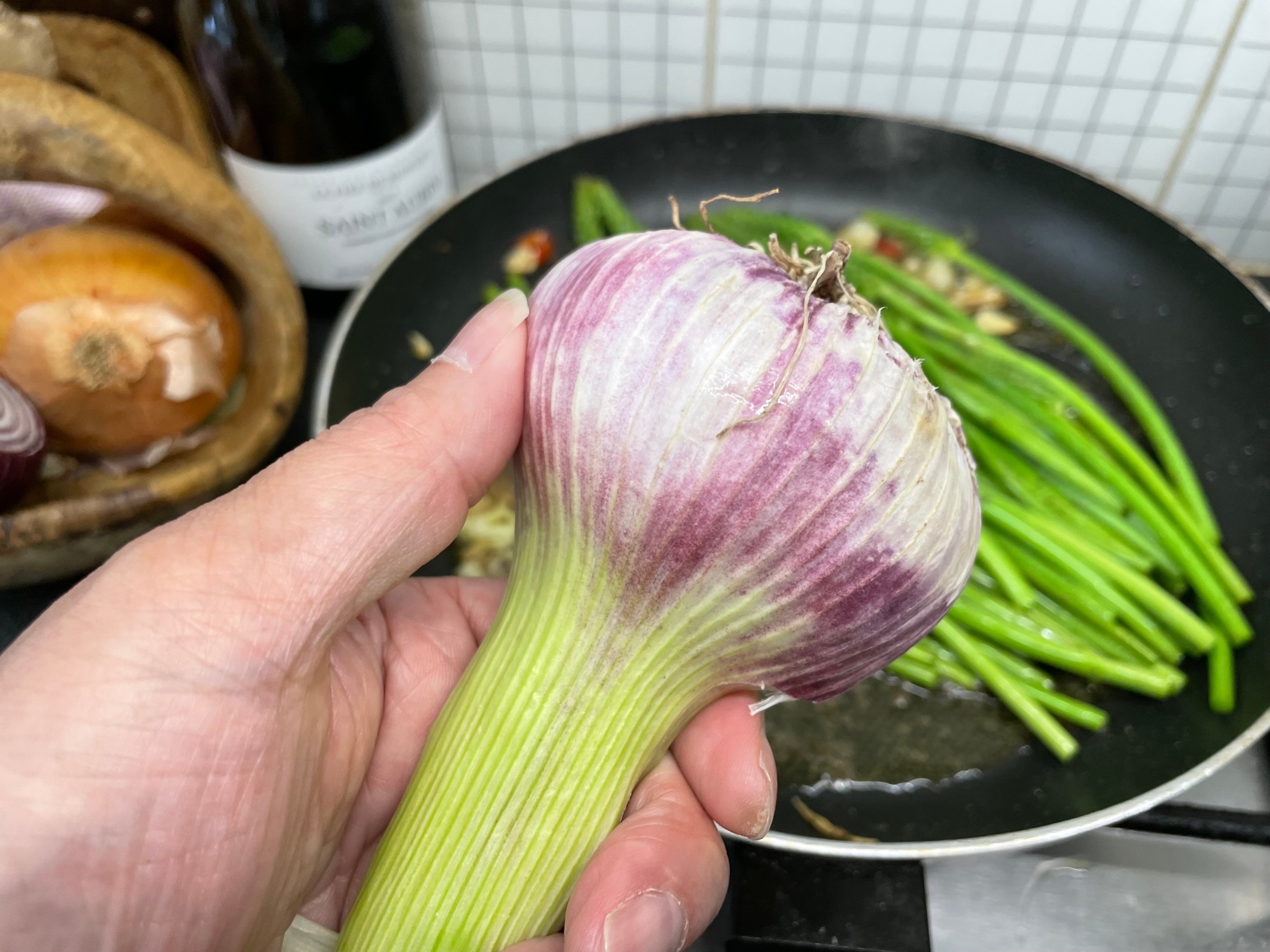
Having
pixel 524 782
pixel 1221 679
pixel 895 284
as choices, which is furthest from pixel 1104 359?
pixel 524 782

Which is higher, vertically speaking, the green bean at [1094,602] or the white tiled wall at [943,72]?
the white tiled wall at [943,72]

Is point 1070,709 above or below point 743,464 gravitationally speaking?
below

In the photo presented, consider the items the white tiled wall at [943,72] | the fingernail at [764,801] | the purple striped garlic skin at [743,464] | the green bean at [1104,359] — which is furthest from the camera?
the white tiled wall at [943,72]

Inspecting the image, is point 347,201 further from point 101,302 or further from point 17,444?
point 17,444

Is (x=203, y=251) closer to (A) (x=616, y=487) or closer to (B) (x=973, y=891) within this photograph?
(A) (x=616, y=487)

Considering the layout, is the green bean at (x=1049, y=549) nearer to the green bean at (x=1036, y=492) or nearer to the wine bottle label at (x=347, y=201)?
the green bean at (x=1036, y=492)

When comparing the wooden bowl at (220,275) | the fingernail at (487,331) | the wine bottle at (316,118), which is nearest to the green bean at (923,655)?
the fingernail at (487,331)
